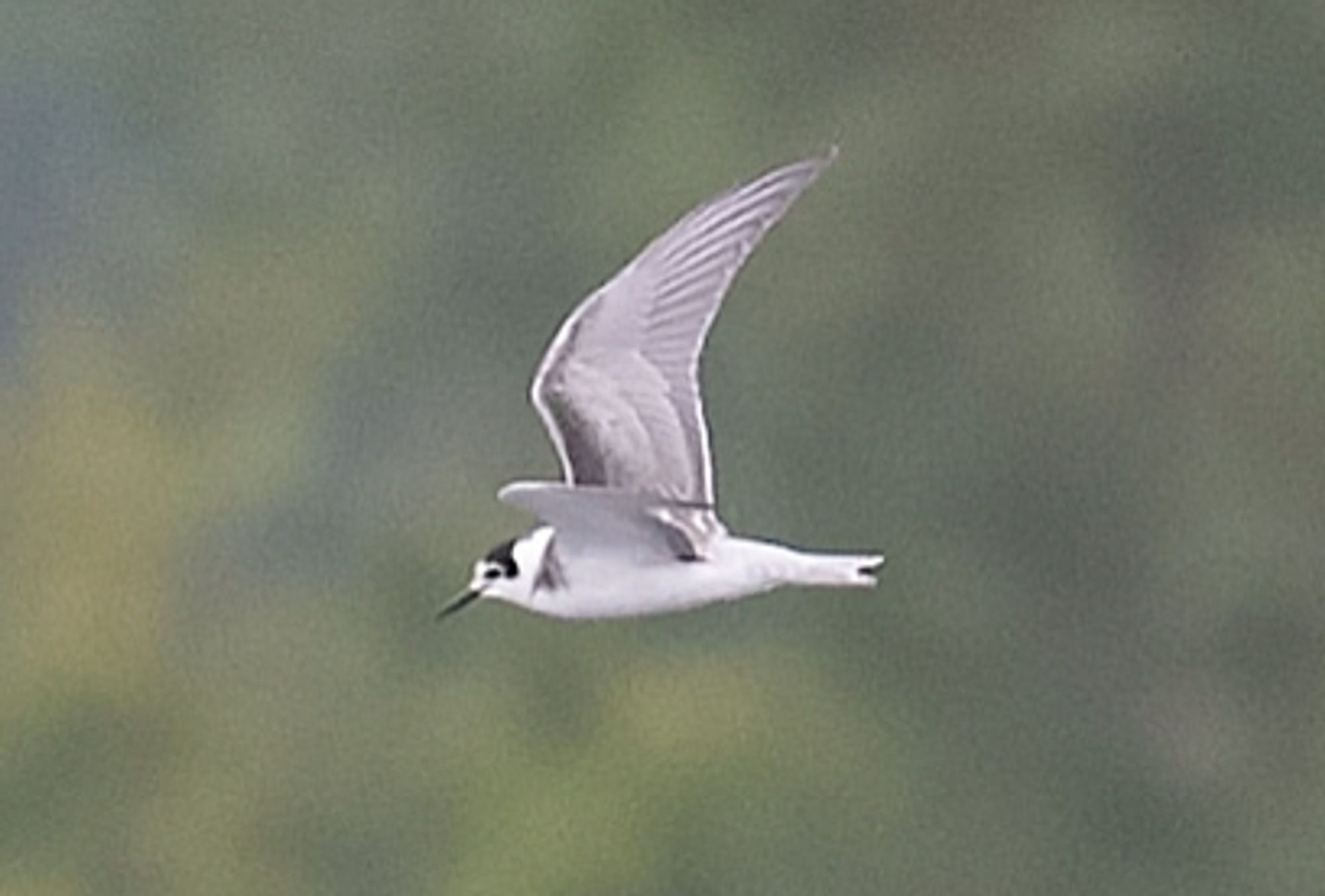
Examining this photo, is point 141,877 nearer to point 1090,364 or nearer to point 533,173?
point 533,173

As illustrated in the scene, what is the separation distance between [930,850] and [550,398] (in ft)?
1.12

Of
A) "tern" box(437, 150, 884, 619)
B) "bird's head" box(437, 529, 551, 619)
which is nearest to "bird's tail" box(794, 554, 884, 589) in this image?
"tern" box(437, 150, 884, 619)

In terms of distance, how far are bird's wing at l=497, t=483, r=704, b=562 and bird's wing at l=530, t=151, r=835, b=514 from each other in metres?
0.02

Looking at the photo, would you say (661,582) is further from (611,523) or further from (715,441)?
(715,441)

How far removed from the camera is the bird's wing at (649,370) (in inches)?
45.1

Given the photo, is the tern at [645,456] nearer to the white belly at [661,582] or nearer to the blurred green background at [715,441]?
the white belly at [661,582]

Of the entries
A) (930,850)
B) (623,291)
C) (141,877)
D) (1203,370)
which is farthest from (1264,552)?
(141,877)

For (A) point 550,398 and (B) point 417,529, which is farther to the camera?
(B) point 417,529

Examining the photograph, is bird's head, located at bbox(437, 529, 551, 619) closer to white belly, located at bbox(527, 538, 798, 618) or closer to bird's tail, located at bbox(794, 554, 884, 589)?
white belly, located at bbox(527, 538, 798, 618)

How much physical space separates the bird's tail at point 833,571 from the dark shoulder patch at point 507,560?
13cm

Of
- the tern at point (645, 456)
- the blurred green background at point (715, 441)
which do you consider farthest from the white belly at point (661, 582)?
the blurred green background at point (715, 441)

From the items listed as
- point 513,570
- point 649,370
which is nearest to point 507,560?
point 513,570

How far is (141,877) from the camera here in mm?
1283

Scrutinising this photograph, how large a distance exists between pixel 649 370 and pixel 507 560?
114mm
